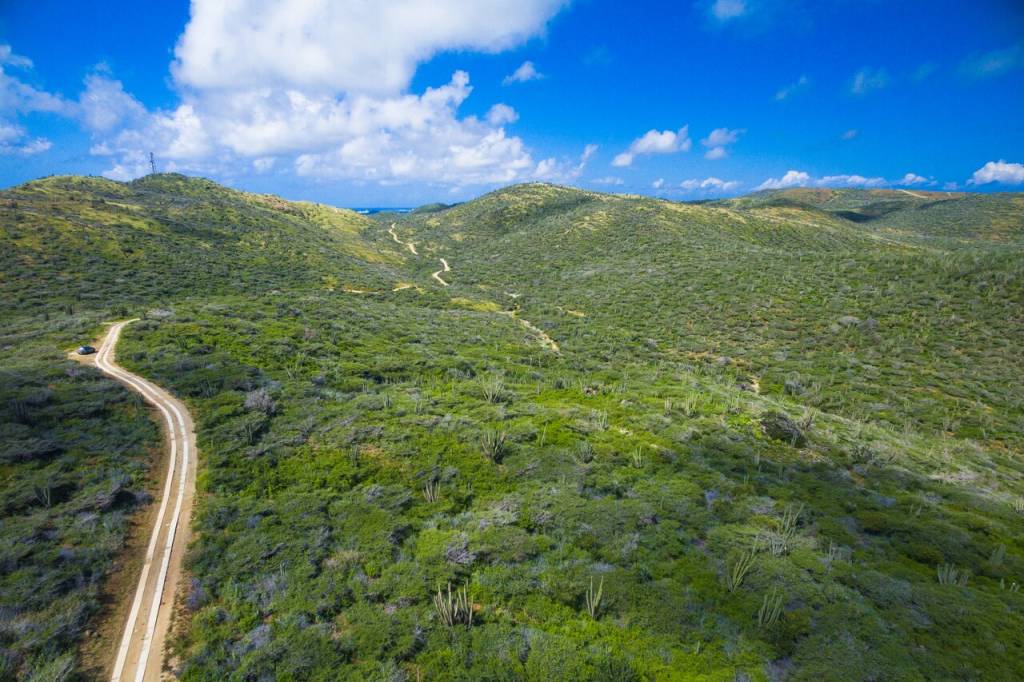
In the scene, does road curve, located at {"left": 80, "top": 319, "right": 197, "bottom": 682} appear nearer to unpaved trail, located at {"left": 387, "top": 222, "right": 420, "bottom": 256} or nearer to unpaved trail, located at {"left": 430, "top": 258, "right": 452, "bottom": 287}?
unpaved trail, located at {"left": 430, "top": 258, "right": 452, "bottom": 287}

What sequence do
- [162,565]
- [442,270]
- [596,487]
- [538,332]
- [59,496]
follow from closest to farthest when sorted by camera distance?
[162,565]
[59,496]
[596,487]
[538,332]
[442,270]

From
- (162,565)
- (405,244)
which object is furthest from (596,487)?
(405,244)

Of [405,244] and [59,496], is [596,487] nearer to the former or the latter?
[59,496]

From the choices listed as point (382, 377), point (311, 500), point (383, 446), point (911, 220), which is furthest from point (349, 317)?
point (911, 220)

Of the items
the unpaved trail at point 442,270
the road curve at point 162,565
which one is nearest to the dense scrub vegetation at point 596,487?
the road curve at point 162,565

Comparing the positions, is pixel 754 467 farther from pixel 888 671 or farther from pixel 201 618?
pixel 201 618

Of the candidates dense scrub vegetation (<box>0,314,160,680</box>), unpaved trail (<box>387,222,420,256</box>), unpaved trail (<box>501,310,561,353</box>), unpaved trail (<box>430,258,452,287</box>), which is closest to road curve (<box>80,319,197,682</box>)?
dense scrub vegetation (<box>0,314,160,680</box>)
